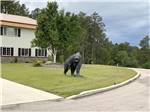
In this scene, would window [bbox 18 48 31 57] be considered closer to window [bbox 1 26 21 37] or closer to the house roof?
window [bbox 1 26 21 37]

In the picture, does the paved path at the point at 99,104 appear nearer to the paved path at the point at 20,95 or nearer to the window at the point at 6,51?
the paved path at the point at 20,95

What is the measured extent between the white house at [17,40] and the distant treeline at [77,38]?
2.48 metres

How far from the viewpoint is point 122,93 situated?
14.4 meters

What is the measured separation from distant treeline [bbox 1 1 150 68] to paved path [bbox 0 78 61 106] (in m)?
21.8

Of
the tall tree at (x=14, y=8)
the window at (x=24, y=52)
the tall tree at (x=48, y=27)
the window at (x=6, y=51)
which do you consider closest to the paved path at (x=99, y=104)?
the tall tree at (x=48, y=27)

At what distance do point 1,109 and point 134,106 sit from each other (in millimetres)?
4365

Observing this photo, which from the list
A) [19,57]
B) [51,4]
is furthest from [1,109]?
[19,57]

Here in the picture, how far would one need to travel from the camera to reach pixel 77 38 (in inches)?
2287

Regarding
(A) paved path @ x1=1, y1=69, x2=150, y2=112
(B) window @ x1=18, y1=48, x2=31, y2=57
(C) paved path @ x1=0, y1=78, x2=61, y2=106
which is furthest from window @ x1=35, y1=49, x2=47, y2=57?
(A) paved path @ x1=1, y1=69, x2=150, y2=112

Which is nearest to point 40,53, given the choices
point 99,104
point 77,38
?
point 77,38

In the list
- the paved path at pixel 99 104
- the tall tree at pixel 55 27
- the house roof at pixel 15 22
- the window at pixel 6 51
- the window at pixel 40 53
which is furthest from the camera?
the window at pixel 40 53

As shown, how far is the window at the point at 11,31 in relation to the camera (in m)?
42.6

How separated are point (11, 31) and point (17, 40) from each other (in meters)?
1.50

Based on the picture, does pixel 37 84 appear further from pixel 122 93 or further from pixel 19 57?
pixel 19 57
